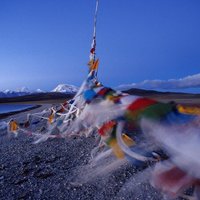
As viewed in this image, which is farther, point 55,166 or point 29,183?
point 55,166

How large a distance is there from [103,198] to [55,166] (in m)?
1.39

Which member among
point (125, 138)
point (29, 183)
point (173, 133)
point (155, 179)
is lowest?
point (29, 183)

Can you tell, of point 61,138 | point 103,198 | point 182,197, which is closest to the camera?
point 182,197

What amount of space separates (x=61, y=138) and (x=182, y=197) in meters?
3.57

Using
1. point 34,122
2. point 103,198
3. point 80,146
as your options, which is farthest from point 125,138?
point 34,122

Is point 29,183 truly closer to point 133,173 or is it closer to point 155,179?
point 133,173

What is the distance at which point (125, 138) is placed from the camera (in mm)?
3652

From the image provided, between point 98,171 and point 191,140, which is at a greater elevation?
point 191,140

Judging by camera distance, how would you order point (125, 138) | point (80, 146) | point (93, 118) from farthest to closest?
point (80, 146), point (93, 118), point (125, 138)

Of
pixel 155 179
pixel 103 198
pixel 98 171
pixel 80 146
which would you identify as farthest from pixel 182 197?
pixel 80 146

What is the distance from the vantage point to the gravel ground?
344 cm

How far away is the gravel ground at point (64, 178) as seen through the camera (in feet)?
11.3

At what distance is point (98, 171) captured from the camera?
400cm

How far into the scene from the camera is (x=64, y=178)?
13.0ft
